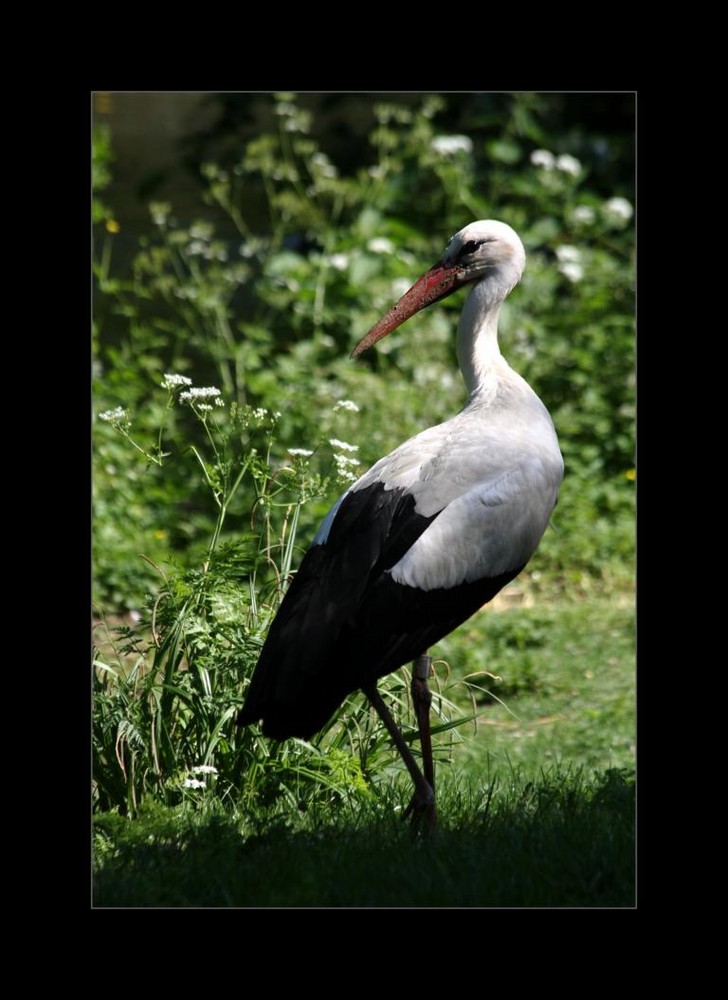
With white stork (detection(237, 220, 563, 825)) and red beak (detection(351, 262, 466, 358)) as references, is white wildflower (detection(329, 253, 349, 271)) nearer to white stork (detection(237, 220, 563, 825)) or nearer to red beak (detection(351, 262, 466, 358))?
red beak (detection(351, 262, 466, 358))

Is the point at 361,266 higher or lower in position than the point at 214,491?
higher

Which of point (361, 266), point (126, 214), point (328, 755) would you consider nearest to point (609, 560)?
point (361, 266)

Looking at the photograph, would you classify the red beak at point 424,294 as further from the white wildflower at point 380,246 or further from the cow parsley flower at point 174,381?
the white wildflower at point 380,246

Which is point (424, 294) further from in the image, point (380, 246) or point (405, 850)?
point (380, 246)

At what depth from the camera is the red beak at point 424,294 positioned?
14.7 ft

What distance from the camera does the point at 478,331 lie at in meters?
4.41

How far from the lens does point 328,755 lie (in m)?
4.14

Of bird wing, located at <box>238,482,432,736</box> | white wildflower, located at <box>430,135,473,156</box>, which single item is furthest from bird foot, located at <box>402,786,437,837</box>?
white wildflower, located at <box>430,135,473,156</box>

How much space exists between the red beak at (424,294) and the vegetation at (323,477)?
0.27 m

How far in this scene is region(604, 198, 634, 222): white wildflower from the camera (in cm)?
827

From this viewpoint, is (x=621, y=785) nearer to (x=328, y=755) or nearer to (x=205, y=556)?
(x=328, y=755)

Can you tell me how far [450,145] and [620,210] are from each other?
1.05 meters

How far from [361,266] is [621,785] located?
426 cm

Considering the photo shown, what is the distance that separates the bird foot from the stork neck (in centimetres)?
123
